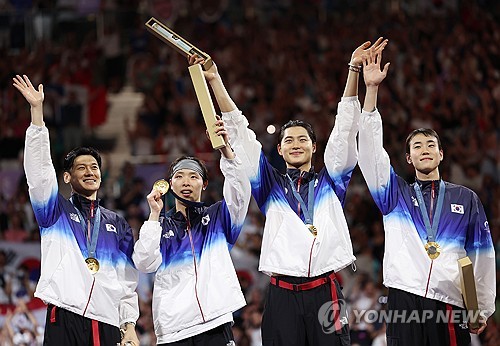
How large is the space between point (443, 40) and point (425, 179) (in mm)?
9158

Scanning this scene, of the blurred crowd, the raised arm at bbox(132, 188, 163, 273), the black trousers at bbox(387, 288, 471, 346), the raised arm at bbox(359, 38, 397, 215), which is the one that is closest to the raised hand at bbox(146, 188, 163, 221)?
the raised arm at bbox(132, 188, 163, 273)

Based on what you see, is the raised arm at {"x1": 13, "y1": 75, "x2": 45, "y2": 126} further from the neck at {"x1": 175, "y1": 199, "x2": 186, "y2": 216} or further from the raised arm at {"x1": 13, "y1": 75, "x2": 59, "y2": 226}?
the neck at {"x1": 175, "y1": 199, "x2": 186, "y2": 216}

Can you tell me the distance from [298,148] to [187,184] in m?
0.80

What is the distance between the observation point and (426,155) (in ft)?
23.2

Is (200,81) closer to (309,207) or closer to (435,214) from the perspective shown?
(309,207)

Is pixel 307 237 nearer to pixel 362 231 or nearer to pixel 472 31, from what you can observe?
pixel 362 231

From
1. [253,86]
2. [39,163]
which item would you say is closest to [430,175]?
[39,163]

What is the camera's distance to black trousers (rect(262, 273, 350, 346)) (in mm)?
6664

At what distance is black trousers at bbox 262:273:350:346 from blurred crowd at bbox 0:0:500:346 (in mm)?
3749

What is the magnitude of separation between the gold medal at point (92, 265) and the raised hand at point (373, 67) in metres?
2.15

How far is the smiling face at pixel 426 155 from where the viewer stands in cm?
705

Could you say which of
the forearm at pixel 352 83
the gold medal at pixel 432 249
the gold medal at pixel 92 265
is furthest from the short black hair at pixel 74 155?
the gold medal at pixel 432 249

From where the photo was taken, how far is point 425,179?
713 cm

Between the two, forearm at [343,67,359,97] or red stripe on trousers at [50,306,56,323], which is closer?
red stripe on trousers at [50,306,56,323]
